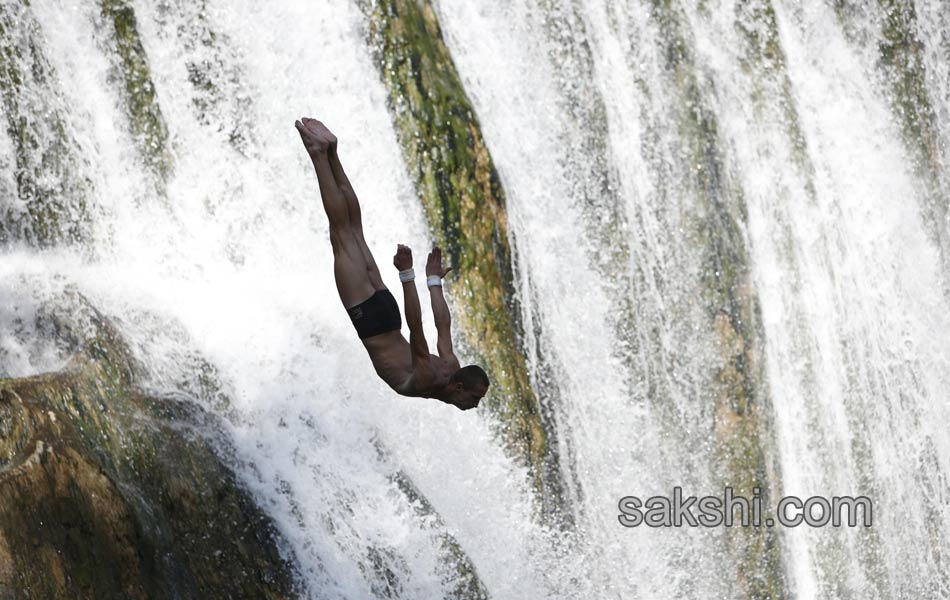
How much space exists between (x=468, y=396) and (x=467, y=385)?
0.22 ft

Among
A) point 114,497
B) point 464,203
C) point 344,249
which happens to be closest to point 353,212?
point 344,249

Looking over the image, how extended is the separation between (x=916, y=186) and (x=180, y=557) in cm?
696

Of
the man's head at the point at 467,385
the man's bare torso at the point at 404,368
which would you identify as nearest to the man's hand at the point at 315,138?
the man's bare torso at the point at 404,368

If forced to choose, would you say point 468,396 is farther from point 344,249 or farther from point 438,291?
point 344,249

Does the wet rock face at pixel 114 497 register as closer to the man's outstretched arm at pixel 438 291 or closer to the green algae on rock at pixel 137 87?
the green algae on rock at pixel 137 87

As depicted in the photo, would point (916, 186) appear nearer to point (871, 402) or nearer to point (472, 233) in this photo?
point (871, 402)

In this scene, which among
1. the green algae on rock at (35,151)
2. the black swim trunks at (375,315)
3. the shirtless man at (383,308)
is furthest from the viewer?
the green algae on rock at (35,151)

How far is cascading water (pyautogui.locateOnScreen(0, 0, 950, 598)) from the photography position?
26.2 ft

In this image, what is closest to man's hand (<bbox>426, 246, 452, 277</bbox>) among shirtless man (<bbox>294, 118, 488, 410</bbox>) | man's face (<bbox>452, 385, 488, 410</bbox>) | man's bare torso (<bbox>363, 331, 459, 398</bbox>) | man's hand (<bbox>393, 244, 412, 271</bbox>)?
shirtless man (<bbox>294, 118, 488, 410</bbox>)

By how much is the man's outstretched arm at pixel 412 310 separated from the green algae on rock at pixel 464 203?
2901 mm

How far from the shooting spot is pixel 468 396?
5.64 metres

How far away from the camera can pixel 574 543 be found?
8.75 m

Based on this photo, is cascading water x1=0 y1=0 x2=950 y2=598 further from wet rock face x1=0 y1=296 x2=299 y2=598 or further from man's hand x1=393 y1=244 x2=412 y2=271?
man's hand x1=393 y1=244 x2=412 y2=271

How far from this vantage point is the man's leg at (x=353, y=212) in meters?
5.75
